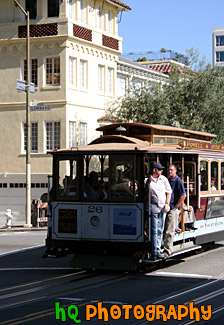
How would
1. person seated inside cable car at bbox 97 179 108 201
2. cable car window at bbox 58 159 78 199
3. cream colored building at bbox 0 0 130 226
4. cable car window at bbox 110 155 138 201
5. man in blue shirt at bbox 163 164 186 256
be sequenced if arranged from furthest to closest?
cream colored building at bbox 0 0 130 226
cable car window at bbox 58 159 78 199
man in blue shirt at bbox 163 164 186 256
person seated inside cable car at bbox 97 179 108 201
cable car window at bbox 110 155 138 201

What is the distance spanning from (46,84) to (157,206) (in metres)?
23.0

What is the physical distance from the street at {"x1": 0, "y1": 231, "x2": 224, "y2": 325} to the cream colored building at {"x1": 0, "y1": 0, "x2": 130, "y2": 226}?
1936 cm

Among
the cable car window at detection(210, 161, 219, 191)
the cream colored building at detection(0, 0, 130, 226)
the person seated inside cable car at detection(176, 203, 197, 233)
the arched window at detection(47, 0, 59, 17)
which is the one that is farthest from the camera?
the arched window at detection(47, 0, 59, 17)

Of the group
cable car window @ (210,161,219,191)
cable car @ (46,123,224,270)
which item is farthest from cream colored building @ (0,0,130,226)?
cable car @ (46,123,224,270)

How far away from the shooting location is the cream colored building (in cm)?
3494

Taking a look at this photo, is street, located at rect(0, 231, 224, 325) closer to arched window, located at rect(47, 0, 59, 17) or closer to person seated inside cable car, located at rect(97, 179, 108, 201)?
person seated inside cable car, located at rect(97, 179, 108, 201)

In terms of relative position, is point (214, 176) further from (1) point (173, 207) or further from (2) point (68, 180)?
(2) point (68, 180)

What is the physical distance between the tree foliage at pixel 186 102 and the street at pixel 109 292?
64.1 feet

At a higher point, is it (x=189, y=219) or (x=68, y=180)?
(x=68, y=180)

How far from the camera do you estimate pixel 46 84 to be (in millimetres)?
35375

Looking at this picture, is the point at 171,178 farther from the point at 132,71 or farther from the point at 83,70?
the point at 132,71

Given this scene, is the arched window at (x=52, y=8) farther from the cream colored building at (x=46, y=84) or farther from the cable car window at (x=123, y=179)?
the cable car window at (x=123, y=179)

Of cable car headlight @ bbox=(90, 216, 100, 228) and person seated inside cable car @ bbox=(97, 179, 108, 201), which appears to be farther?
person seated inside cable car @ bbox=(97, 179, 108, 201)

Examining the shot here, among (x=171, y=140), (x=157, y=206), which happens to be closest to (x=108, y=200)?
(x=157, y=206)
